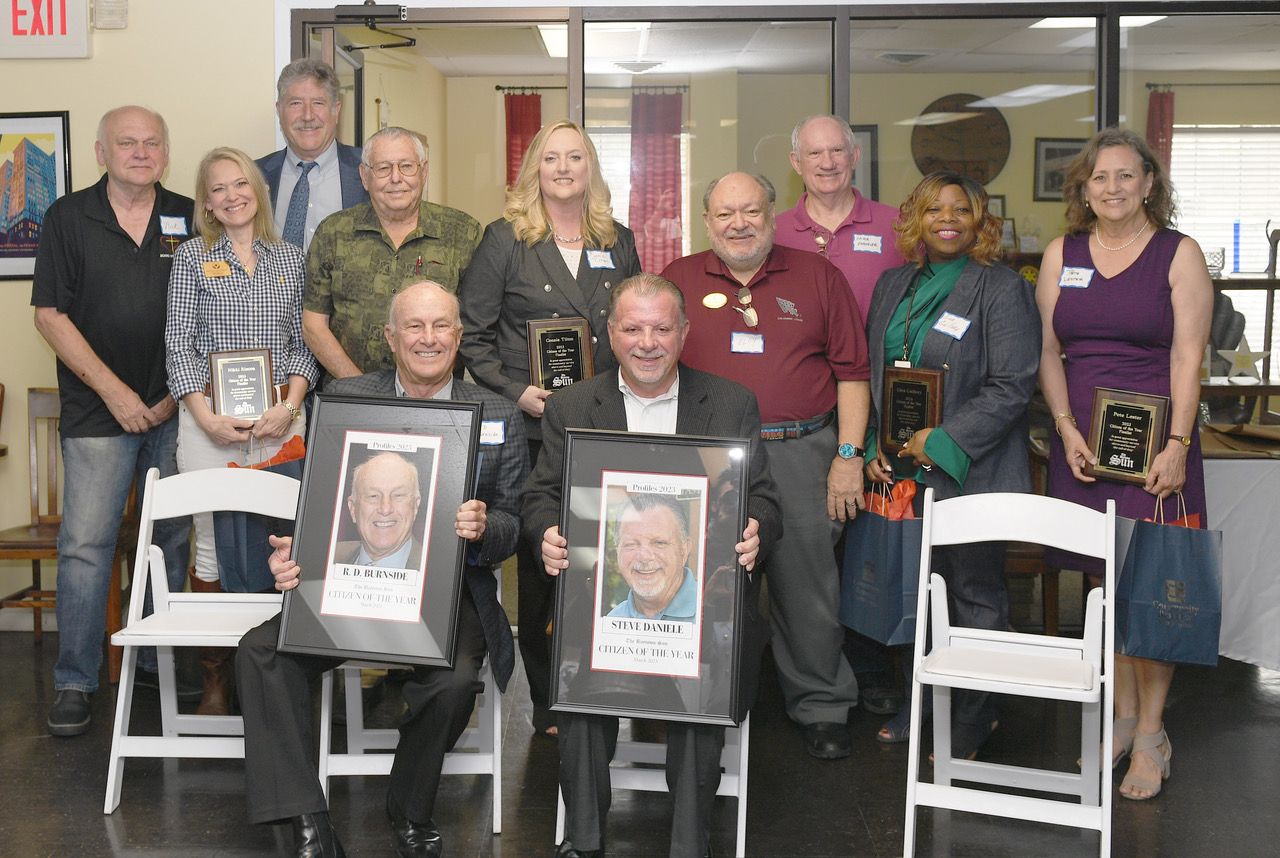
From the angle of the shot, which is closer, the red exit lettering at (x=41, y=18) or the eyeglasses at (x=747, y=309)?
the eyeglasses at (x=747, y=309)

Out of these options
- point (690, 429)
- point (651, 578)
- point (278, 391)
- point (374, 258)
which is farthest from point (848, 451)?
point (278, 391)

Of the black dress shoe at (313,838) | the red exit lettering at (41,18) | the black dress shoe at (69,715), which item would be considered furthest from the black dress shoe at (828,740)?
the red exit lettering at (41,18)

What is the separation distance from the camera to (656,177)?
4.68m

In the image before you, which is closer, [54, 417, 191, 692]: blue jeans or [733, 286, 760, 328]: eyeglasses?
[733, 286, 760, 328]: eyeglasses

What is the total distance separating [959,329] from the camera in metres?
3.26

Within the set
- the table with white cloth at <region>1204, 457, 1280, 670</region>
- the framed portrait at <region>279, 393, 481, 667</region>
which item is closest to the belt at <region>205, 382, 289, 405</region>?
the framed portrait at <region>279, 393, 481, 667</region>

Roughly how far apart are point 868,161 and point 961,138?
0.54 metres

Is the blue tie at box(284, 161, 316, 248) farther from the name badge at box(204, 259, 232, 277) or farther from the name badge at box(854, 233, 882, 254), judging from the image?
the name badge at box(854, 233, 882, 254)

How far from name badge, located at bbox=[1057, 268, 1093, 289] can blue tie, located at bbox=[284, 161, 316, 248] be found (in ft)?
9.04

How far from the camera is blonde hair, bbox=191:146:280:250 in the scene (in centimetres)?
352

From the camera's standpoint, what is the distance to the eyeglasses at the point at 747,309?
10.8 ft

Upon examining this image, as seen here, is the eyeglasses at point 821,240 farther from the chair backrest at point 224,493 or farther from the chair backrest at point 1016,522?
the chair backrest at point 224,493

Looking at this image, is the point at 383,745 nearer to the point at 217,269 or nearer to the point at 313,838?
the point at 313,838

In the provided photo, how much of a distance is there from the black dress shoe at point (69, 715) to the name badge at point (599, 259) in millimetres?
2345
